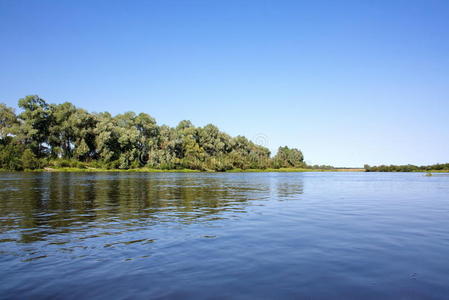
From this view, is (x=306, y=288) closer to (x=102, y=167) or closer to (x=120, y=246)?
(x=120, y=246)

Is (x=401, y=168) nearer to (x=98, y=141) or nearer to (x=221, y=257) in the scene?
(x=98, y=141)

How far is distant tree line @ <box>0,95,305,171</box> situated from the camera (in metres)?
113

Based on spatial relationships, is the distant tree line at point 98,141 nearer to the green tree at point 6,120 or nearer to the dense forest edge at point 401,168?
the green tree at point 6,120

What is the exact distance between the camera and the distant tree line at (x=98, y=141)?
112938 millimetres

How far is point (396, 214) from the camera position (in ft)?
69.1

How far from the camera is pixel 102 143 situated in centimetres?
12038

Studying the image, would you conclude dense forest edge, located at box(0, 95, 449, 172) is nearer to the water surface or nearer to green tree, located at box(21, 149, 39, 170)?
green tree, located at box(21, 149, 39, 170)

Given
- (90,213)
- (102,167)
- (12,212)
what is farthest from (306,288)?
(102,167)

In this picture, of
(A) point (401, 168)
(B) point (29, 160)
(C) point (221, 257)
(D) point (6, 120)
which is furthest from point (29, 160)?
(A) point (401, 168)

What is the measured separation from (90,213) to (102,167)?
382ft

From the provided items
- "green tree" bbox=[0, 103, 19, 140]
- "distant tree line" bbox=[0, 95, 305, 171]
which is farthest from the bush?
"green tree" bbox=[0, 103, 19, 140]

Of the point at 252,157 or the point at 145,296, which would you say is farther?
the point at 252,157

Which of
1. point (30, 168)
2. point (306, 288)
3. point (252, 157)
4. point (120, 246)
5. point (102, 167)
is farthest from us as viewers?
point (252, 157)

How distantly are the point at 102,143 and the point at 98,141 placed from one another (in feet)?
7.59
